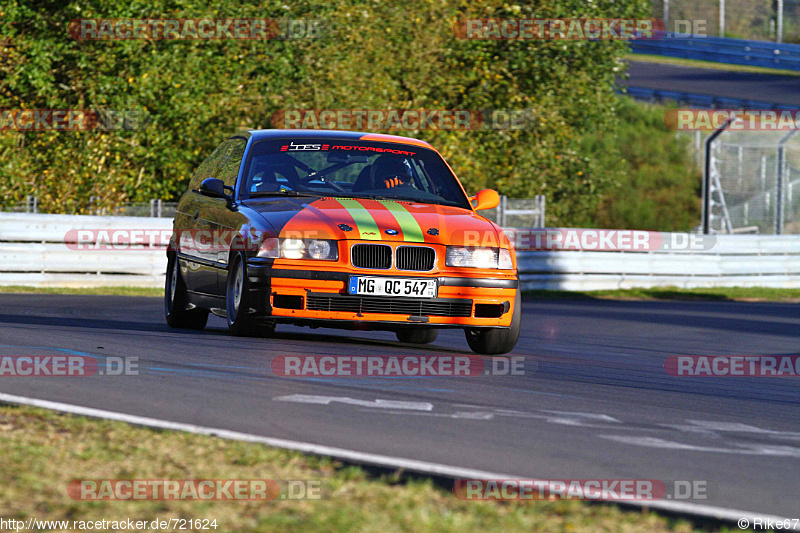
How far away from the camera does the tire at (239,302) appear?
8685 mm

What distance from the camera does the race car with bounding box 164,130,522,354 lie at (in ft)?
28.0

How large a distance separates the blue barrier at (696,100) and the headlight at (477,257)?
23802mm

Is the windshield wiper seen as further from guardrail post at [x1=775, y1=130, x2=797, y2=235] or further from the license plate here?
guardrail post at [x1=775, y1=130, x2=797, y2=235]

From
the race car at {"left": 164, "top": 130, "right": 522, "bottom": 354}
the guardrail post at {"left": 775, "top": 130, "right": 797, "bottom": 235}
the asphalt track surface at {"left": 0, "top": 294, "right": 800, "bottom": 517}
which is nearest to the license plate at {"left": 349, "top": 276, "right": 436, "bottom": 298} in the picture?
the race car at {"left": 164, "top": 130, "right": 522, "bottom": 354}

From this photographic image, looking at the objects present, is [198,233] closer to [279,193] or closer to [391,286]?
[279,193]

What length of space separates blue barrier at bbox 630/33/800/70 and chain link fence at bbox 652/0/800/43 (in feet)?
1.62

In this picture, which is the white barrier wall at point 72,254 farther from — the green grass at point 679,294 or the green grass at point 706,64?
the green grass at point 706,64

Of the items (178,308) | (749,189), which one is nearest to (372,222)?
(178,308)

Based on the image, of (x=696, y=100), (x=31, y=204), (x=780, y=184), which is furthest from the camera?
(x=696, y=100)

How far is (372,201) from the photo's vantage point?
9.29 m

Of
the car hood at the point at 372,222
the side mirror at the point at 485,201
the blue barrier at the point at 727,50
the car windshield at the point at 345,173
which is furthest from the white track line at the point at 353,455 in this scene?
the blue barrier at the point at 727,50

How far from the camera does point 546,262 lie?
22.0 metres

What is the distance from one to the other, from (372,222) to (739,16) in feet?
136

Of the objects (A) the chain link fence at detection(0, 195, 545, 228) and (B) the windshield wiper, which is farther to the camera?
(A) the chain link fence at detection(0, 195, 545, 228)
